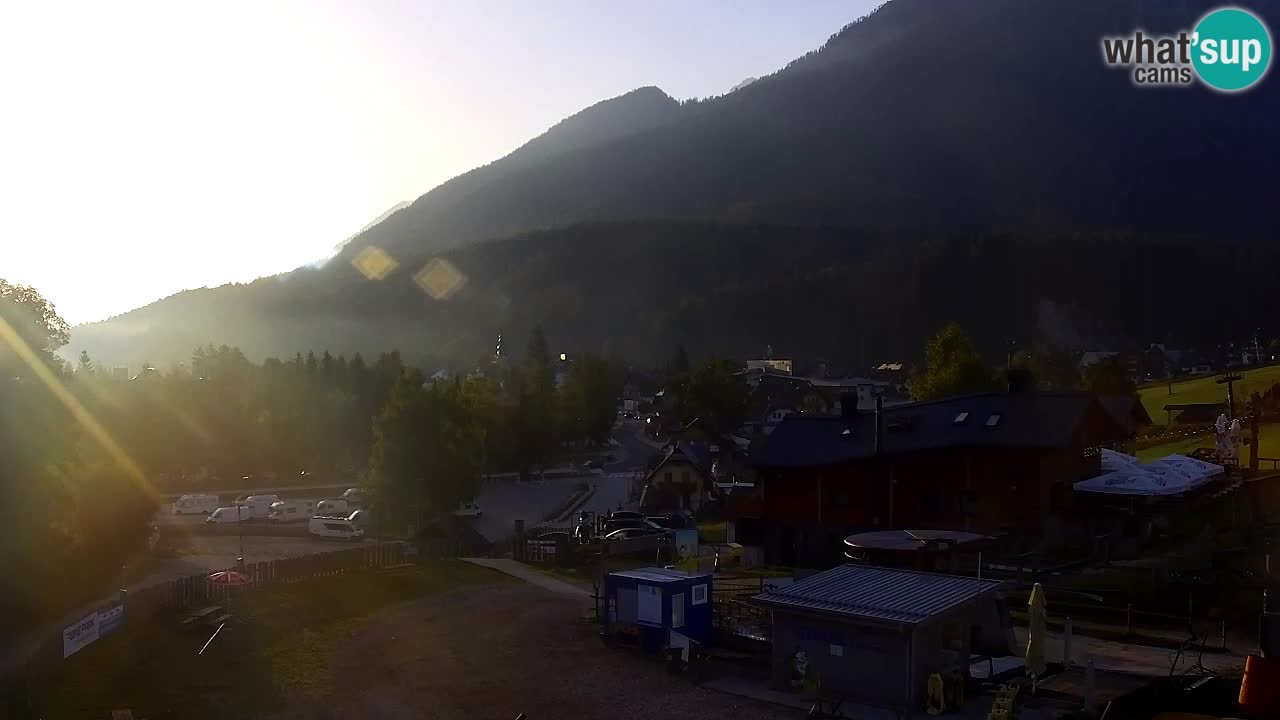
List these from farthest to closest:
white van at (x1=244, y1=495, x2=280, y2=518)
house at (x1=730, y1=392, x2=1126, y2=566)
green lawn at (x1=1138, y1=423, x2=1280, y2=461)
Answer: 1. white van at (x1=244, y1=495, x2=280, y2=518)
2. green lawn at (x1=1138, y1=423, x2=1280, y2=461)
3. house at (x1=730, y1=392, x2=1126, y2=566)

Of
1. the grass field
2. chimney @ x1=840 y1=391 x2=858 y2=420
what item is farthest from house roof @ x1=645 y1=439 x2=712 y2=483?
the grass field

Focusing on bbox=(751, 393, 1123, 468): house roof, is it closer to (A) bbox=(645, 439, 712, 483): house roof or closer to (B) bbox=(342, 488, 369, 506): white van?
(A) bbox=(645, 439, 712, 483): house roof

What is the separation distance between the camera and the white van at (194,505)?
59.9m

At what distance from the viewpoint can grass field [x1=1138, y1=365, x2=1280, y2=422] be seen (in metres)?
68.4

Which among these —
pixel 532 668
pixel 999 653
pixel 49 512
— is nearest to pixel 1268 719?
pixel 999 653

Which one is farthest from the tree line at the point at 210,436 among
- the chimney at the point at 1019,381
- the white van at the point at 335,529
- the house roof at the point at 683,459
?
the chimney at the point at 1019,381

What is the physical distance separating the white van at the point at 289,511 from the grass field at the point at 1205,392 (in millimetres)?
55171

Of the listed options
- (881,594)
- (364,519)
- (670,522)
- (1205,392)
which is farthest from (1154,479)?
(1205,392)

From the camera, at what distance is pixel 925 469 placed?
117ft

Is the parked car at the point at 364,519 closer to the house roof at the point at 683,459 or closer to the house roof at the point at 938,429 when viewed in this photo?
the house roof at the point at 683,459

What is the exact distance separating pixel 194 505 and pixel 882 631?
2030 inches

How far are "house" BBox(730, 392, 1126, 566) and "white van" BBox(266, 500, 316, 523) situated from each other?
3014cm

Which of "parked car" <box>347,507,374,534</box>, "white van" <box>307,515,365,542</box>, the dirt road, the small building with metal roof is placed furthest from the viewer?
"parked car" <box>347,507,374,534</box>

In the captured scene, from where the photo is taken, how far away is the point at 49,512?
92.8ft
